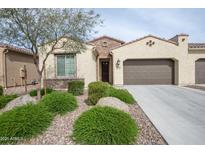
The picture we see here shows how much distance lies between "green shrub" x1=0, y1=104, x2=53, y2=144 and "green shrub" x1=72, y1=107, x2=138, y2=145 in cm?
99

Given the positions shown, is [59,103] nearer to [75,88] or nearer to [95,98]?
[95,98]

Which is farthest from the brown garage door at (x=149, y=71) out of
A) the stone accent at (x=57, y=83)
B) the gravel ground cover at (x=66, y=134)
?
the gravel ground cover at (x=66, y=134)

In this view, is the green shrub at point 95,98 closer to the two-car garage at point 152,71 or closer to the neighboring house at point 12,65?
the two-car garage at point 152,71

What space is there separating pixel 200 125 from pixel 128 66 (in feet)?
34.3

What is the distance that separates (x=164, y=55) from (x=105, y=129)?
40.2ft

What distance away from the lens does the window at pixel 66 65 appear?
13844 mm

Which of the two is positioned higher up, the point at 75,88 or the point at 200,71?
the point at 200,71

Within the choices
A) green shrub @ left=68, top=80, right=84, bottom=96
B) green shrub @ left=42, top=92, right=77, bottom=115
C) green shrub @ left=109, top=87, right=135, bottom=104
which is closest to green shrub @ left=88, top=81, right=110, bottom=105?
green shrub @ left=109, top=87, right=135, bottom=104

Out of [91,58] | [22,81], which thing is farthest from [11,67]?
[91,58]

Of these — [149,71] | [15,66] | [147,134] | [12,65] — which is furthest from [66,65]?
[147,134]

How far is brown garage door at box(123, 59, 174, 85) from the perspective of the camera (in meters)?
15.0

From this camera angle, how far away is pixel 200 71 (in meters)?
Result: 15.0

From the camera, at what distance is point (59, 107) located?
5.88 m

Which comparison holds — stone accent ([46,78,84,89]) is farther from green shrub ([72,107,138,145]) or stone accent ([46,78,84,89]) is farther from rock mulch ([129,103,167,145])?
green shrub ([72,107,138,145])
